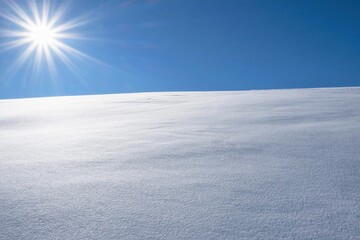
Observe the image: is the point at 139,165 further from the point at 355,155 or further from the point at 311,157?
the point at 355,155

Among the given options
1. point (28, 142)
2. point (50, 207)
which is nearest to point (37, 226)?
point (50, 207)

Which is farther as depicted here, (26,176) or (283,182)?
(26,176)

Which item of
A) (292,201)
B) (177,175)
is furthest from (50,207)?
(292,201)

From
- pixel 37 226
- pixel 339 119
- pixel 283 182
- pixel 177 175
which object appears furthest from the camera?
pixel 339 119

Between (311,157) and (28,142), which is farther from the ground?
(28,142)

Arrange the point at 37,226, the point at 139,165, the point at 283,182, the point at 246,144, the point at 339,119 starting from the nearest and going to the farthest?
the point at 37,226 → the point at 283,182 → the point at 139,165 → the point at 246,144 → the point at 339,119

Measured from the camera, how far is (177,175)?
100 cm

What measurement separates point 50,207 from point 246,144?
1022 mm

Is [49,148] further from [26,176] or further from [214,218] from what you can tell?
[214,218]

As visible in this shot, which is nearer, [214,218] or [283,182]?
[214,218]

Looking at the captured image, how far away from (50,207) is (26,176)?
1.16 ft

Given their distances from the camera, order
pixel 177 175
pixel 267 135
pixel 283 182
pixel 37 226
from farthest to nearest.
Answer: pixel 267 135
pixel 177 175
pixel 283 182
pixel 37 226

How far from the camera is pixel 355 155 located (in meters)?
1.15

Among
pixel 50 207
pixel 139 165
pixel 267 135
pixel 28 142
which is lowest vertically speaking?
pixel 50 207
